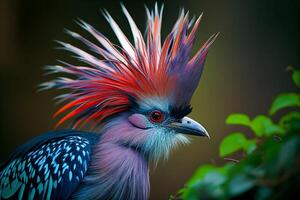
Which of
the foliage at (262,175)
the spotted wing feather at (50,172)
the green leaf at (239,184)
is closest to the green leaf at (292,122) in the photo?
the foliage at (262,175)

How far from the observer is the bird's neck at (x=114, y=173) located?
6.35 feet

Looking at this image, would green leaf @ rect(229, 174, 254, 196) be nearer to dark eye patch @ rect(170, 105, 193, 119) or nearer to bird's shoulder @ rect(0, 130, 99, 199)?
bird's shoulder @ rect(0, 130, 99, 199)

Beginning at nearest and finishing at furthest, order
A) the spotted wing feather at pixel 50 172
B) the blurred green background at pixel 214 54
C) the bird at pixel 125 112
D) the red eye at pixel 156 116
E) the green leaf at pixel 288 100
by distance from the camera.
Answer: the green leaf at pixel 288 100, the spotted wing feather at pixel 50 172, the bird at pixel 125 112, the red eye at pixel 156 116, the blurred green background at pixel 214 54

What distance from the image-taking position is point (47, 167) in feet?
6.23

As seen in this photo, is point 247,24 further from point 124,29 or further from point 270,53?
point 124,29

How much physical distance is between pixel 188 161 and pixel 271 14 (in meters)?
1.15

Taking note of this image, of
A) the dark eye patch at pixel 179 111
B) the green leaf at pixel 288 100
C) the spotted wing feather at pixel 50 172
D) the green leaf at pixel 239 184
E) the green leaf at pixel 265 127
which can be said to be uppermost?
the dark eye patch at pixel 179 111

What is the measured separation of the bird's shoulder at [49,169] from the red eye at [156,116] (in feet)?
0.92

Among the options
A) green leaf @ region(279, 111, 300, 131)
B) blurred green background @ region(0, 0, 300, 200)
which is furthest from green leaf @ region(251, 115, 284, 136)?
blurred green background @ region(0, 0, 300, 200)

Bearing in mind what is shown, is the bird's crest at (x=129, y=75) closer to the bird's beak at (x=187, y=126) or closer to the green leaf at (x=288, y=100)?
the bird's beak at (x=187, y=126)

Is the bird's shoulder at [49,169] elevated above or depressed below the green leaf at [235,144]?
below

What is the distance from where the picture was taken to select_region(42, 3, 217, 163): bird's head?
6.72ft

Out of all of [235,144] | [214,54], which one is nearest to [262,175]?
[235,144]

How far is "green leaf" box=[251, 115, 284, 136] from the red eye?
3.88 feet
